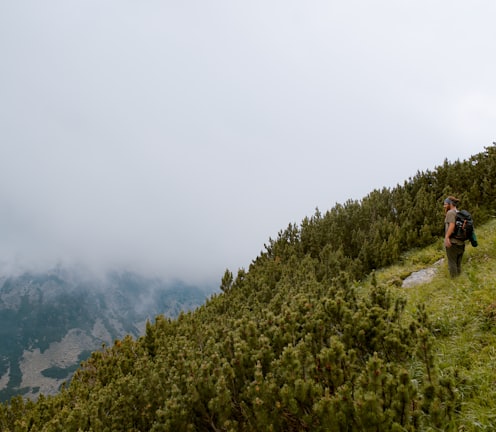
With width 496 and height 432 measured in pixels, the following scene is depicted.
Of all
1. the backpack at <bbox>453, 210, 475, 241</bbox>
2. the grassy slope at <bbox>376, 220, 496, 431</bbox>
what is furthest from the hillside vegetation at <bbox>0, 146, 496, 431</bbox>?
the backpack at <bbox>453, 210, 475, 241</bbox>

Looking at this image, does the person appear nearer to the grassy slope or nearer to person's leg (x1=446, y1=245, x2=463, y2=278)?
person's leg (x1=446, y1=245, x2=463, y2=278)

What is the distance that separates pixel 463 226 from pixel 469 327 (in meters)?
3.05

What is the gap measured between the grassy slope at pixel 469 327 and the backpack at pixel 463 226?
0.85 metres

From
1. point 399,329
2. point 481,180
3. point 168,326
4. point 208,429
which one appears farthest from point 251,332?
point 481,180

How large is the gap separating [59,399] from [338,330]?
822 cm

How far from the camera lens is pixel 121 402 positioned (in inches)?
209

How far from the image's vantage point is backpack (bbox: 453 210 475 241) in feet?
24.4

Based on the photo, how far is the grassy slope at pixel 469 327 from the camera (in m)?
3.55

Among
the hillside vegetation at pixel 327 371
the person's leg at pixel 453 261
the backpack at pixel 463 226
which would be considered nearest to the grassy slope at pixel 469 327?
the hillside vegetation at pixel 327 371

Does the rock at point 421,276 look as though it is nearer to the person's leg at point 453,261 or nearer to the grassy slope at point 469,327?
the grassy slope at point 469,327

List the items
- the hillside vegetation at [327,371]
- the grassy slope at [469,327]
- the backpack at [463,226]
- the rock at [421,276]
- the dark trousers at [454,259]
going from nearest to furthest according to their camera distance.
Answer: the hillside vegetation at [327,371]
the grassy slope at [469,327]
the backpack at [463,226]
the dark trousers at [454,259]
the rock at [421,276]

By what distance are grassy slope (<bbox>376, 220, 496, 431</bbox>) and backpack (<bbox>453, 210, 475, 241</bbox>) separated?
85 centimetres

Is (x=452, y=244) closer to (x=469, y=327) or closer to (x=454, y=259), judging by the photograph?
(x=454, y=259)

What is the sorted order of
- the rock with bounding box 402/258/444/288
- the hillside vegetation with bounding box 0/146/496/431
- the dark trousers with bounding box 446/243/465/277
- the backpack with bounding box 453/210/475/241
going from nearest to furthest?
the hillside vegetation with bounding box 0/146/496/431 < the backpack with bounding box 453/210/475/241 < the dark trousers with bounding box 446/243/465/277 < the rock with bounding box 402/258/444/288
